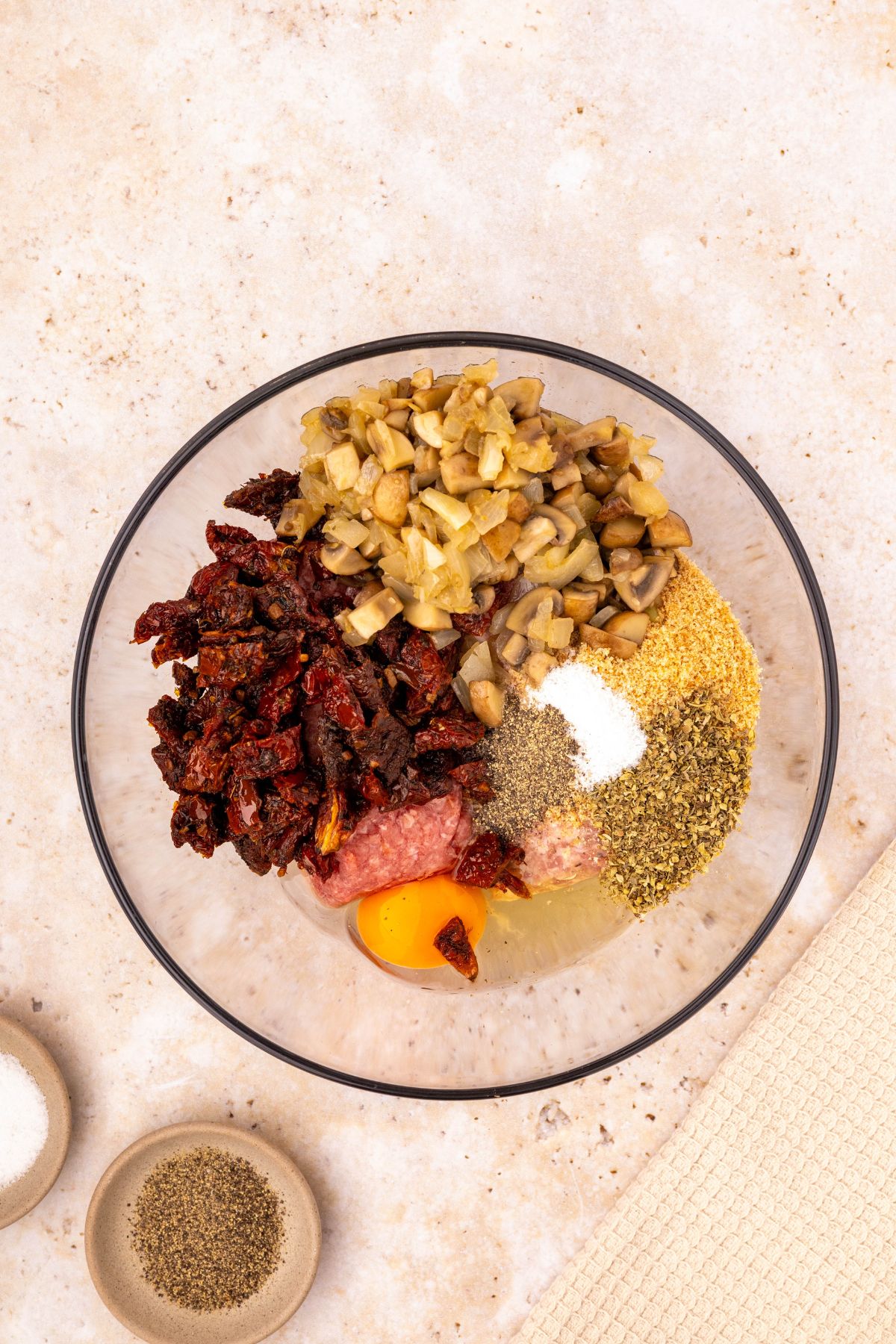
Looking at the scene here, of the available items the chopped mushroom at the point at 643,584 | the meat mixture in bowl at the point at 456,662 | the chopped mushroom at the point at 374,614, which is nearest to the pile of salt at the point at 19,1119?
the meat mixture in bowl at the point at 456,662

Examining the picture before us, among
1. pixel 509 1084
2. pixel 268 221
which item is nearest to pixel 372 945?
pixel 509 1084

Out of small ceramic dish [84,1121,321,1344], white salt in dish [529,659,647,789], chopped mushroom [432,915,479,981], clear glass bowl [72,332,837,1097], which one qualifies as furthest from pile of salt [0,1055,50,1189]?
white salt in dish [529,659,647,789]

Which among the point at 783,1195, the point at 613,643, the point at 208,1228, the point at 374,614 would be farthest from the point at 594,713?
the point at 208,1228

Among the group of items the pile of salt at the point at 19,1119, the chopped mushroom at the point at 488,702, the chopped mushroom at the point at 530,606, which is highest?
the chopped mushroom at the point at 530,606

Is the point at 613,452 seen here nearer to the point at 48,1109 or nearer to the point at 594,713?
the point at 594,713

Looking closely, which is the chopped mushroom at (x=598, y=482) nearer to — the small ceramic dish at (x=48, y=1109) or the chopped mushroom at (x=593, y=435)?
the chopped mushroom at (x=593, y=435)

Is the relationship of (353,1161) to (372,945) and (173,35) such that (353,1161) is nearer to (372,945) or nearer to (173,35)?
(372,945)

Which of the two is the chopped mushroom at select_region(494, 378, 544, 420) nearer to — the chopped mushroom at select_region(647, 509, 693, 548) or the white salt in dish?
the chopped mushroom at select_region(647, 509, 693, 548)
